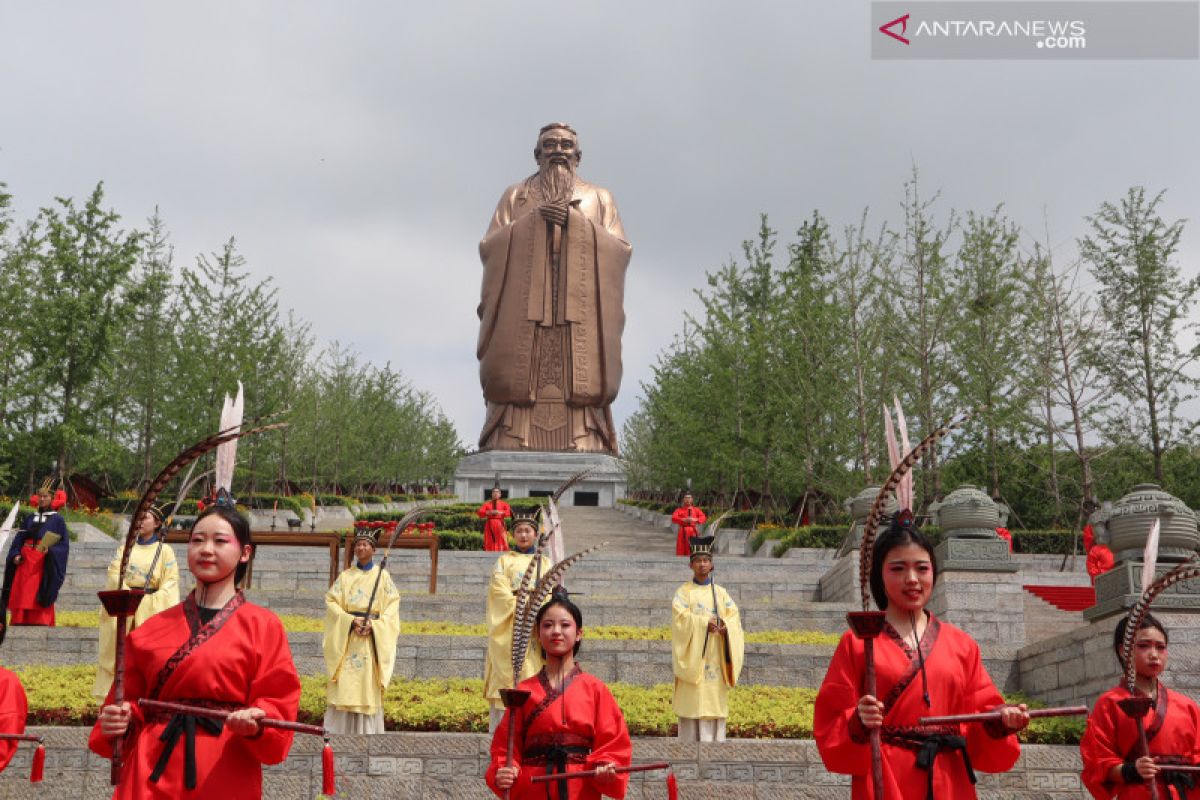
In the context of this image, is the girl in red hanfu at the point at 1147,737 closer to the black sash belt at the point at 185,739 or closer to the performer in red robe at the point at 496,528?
the black sash belt at the point at 185,739

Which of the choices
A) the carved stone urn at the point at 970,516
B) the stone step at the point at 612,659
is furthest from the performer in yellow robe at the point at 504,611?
the carved stone urn at the point at 970,516

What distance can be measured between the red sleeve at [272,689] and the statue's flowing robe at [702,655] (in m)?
4.46

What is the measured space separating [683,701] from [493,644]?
155cm

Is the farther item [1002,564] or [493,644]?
[1002,564]

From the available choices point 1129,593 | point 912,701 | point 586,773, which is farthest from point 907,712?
point 1129,593

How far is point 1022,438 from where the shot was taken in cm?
1908

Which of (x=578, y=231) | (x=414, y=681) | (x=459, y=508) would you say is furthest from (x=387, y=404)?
(x=414, y=681)

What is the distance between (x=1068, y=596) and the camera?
12.4m

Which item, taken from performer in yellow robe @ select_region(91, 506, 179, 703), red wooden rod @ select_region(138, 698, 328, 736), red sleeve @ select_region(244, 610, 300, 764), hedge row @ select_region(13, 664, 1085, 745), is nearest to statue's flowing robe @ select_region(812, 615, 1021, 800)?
red wooden rod @ select_region(138, 698, 328, 736)

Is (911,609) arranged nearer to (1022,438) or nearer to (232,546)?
(232,546)

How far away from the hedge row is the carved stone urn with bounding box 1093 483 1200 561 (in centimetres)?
146

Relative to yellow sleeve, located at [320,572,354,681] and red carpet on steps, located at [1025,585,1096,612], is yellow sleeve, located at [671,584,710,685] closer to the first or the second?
yellow sleeve, located at [320,572,354,681]

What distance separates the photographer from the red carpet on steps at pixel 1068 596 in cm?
1207

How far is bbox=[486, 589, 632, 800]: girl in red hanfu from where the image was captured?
399 centimetres
